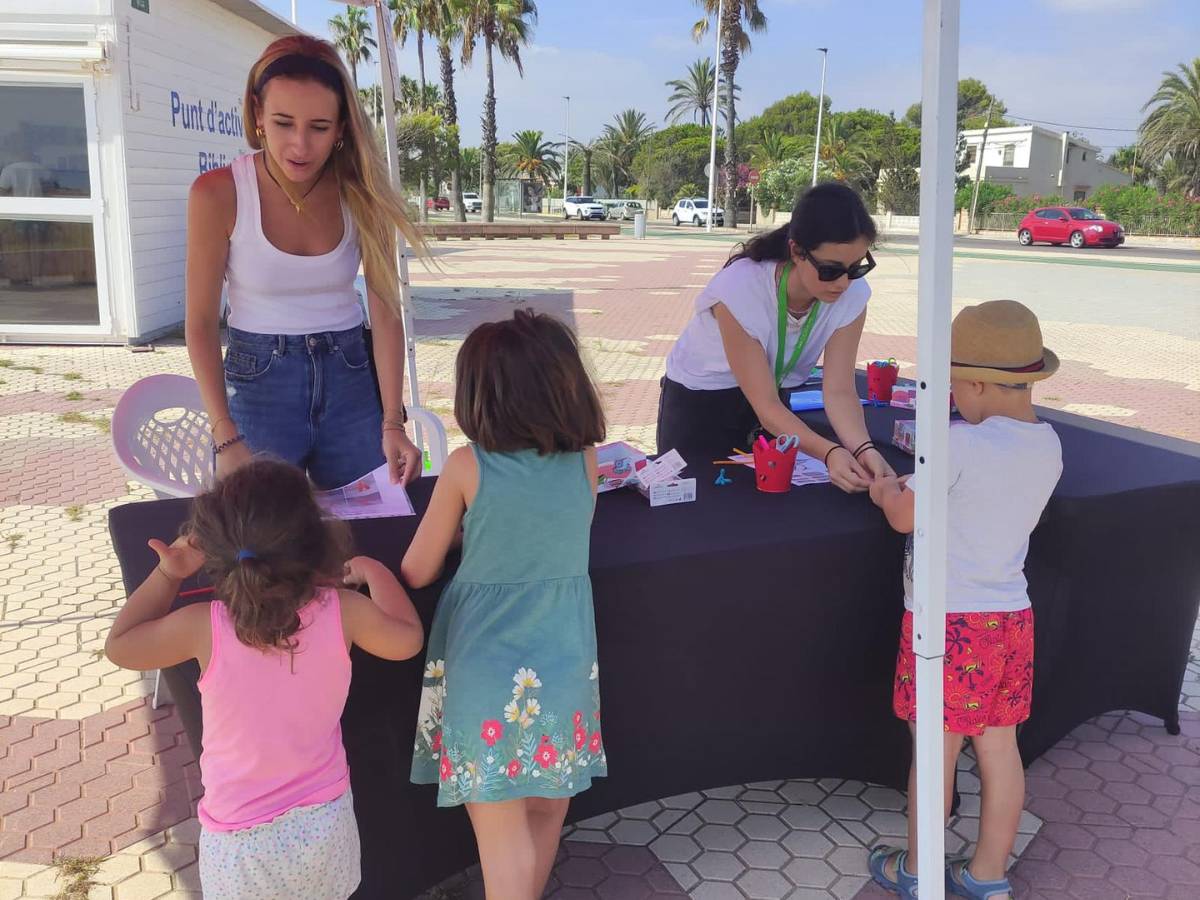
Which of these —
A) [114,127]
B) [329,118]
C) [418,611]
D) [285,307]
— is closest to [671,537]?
[418,611]

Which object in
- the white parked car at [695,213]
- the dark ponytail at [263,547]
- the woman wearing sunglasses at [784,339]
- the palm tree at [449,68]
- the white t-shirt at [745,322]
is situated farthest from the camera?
the white parked car at [695,213]

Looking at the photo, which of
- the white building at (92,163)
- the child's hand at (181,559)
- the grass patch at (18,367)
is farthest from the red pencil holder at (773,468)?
the white building at (92,163)

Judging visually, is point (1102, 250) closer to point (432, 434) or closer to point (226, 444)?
point (432, 434)

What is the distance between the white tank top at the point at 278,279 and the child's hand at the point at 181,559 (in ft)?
2.31

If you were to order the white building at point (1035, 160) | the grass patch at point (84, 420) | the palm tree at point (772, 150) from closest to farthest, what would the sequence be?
the grass patch at point (84, 420) → the palm tree at point (772, 150) → the white building at point (1035, 160)

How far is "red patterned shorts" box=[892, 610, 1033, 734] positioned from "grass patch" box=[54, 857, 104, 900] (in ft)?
6.15

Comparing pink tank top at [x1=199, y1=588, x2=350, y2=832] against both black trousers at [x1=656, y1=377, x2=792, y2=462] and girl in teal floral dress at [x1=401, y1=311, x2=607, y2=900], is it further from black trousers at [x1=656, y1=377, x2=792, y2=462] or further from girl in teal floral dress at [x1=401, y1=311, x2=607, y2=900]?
black trousers at [x1=656, y1=377, x2=792, y2=462]

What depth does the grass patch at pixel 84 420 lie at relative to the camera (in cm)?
643

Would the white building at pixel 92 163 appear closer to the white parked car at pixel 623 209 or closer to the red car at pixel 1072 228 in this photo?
the red car at pixel 1072 228

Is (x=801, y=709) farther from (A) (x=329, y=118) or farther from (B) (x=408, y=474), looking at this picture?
(A) (x=329, y=118)

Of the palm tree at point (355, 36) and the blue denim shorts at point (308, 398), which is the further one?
the palm tree at point (355, 36)

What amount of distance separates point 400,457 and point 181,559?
73cm

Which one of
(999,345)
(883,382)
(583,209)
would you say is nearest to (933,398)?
(999,345)

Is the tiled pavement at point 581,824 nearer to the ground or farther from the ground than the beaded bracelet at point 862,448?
nearer to the ground
